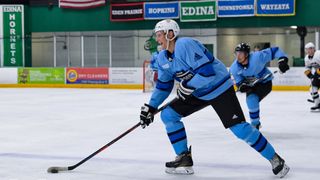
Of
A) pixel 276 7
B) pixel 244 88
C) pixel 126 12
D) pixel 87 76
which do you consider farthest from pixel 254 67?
pixel 126 12

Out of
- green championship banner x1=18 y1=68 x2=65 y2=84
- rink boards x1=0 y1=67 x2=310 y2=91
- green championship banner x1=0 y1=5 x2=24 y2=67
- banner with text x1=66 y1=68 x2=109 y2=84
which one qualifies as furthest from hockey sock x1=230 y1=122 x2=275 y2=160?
→ green championship banner x1=0 y1=5 x2=24 y2=67

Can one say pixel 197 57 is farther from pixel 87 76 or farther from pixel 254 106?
pixel 87 76

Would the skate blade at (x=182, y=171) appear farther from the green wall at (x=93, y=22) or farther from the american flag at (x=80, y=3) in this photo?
the american flag at (x=80, y=3)

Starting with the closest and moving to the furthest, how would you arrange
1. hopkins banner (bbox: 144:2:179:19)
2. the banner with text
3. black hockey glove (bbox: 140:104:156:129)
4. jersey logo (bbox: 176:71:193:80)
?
jersey logo (bbox: 176:71:193:80) → black hockey glove (bbox: 140:104:156:129) → the banner with text → hopkins banner (bbox: 144:2:179:19)

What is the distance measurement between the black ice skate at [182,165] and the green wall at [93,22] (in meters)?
16.4

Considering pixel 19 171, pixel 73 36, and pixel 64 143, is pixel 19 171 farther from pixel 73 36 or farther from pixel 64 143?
pixel 73 36

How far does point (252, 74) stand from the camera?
7027 millimetres

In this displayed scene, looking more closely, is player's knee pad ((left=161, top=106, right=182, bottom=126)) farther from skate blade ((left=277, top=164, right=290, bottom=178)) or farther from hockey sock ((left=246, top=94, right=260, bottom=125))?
hockey sock ((left=246, top=94, right=260, bottom=125))

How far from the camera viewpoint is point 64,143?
6.41 metres

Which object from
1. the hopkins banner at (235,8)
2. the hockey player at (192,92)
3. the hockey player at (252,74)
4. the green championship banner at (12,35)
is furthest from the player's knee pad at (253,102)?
the green championship banner at (12,35)

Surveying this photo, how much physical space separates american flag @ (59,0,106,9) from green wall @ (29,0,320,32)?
7.2 inches

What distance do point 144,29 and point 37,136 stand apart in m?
15.7

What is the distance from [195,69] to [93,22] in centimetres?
1932

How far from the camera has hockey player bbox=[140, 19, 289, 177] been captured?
13.8 ft
